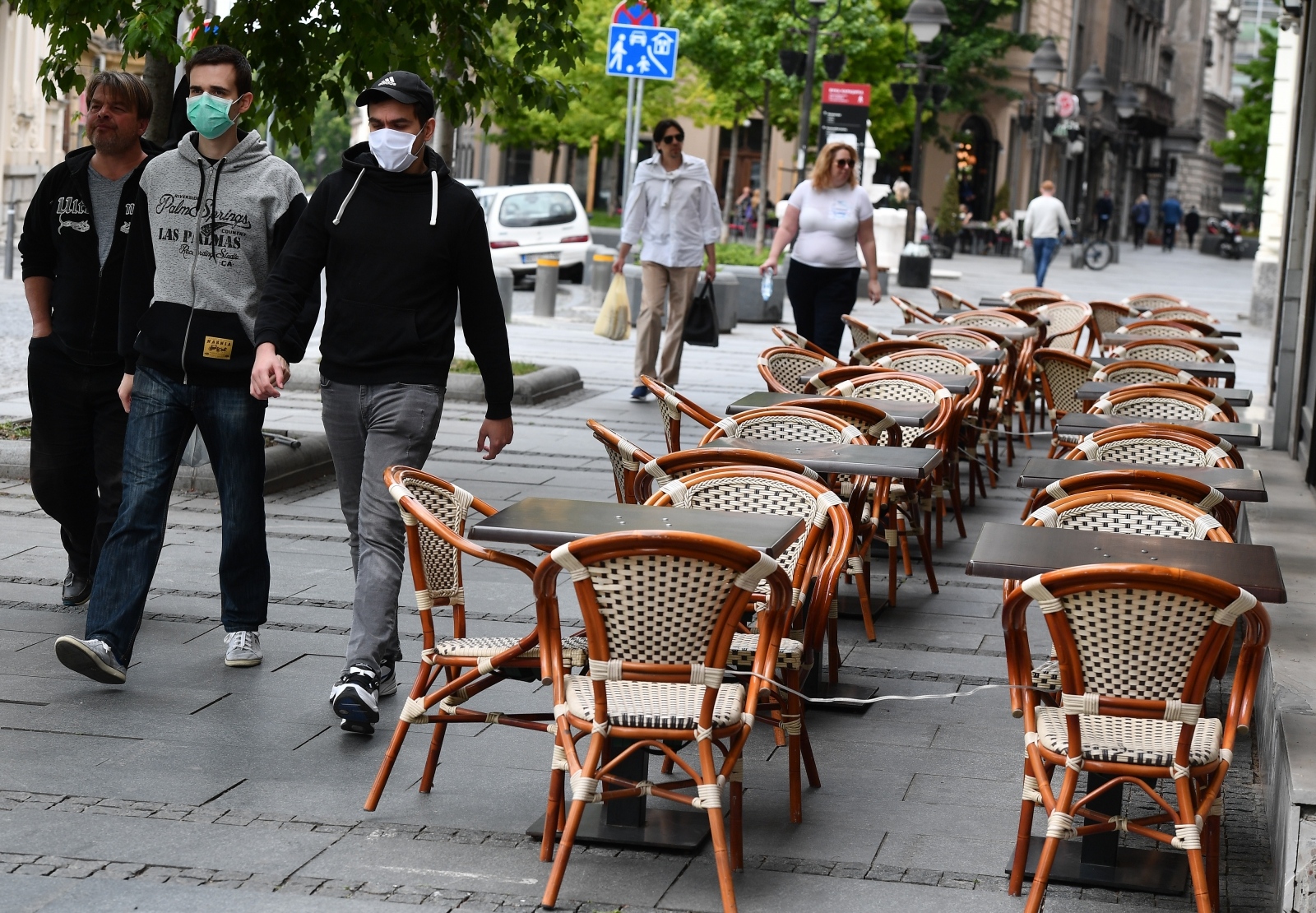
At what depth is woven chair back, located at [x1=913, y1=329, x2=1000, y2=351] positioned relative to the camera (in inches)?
446

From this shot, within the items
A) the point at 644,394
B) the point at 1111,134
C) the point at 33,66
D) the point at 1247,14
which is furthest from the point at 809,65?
the point at 1247,14

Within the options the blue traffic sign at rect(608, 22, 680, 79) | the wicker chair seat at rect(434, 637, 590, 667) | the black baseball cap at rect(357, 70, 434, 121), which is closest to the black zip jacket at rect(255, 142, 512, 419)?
the black baseball cap at rect(357, 70, 434, 121)

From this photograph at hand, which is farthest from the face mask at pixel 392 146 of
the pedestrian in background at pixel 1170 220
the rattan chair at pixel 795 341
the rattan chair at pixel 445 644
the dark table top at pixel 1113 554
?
the pedestrian in background at pixel 1170 220

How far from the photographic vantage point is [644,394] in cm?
1431

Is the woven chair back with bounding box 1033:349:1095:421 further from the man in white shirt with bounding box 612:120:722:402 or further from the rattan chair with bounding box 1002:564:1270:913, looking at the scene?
the rattan chair with bounding box 1002:564:1270:913

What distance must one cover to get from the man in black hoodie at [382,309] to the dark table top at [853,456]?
122 centimetres

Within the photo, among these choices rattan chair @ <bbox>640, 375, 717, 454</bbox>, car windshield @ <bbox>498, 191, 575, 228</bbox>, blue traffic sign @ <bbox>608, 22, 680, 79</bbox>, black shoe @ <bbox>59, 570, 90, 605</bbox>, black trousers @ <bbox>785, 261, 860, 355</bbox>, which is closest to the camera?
black shoe @ <bbox>59, 570, 90, 605</bbox>

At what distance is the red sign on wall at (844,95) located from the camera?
1087 inches

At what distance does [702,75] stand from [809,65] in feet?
55.0

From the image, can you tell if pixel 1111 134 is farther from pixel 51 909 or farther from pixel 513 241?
pixel 51 909

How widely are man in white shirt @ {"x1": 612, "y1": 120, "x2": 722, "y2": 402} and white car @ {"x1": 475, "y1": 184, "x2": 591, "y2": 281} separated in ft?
44.5

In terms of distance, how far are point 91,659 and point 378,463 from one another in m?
1.10

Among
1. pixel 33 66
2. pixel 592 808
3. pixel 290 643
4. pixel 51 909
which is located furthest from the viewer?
pixel 33 66

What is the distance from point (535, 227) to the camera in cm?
2709
